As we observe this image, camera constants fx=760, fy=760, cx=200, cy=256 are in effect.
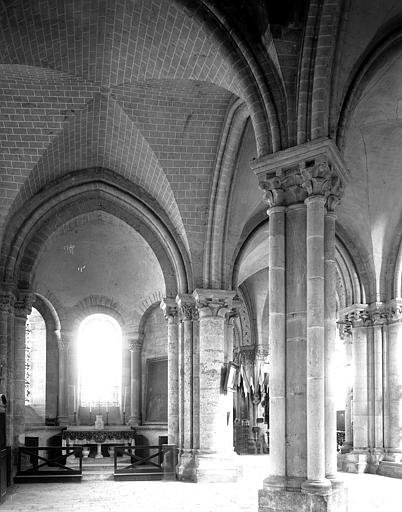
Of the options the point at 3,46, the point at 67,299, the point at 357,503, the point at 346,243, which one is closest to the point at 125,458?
the point at 67,299

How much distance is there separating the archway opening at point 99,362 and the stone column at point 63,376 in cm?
64

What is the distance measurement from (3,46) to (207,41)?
11.3 feet

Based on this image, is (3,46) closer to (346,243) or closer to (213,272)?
(213,272)

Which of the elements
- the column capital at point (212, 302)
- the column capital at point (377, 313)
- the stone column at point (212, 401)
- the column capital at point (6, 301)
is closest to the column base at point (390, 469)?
the column capital at point (377, 313)

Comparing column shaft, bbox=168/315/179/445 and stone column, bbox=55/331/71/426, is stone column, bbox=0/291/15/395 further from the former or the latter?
stone column, bbox=55/331/71/426

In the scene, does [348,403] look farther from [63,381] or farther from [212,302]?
[63,381]

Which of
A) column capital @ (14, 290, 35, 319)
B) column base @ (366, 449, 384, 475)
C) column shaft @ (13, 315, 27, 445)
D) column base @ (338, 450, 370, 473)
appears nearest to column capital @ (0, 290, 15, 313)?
column capital @ (14, 290, 35, 319)

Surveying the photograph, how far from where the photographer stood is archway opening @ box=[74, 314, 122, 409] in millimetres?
23859

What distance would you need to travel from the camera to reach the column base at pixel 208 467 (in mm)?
15945

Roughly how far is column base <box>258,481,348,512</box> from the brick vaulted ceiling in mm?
6012

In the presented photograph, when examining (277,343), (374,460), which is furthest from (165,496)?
(374,460)

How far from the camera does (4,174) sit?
1591cm

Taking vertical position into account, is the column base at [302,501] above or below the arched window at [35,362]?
below

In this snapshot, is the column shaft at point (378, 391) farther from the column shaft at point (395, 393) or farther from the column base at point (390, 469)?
the column base at point (390, 469)
